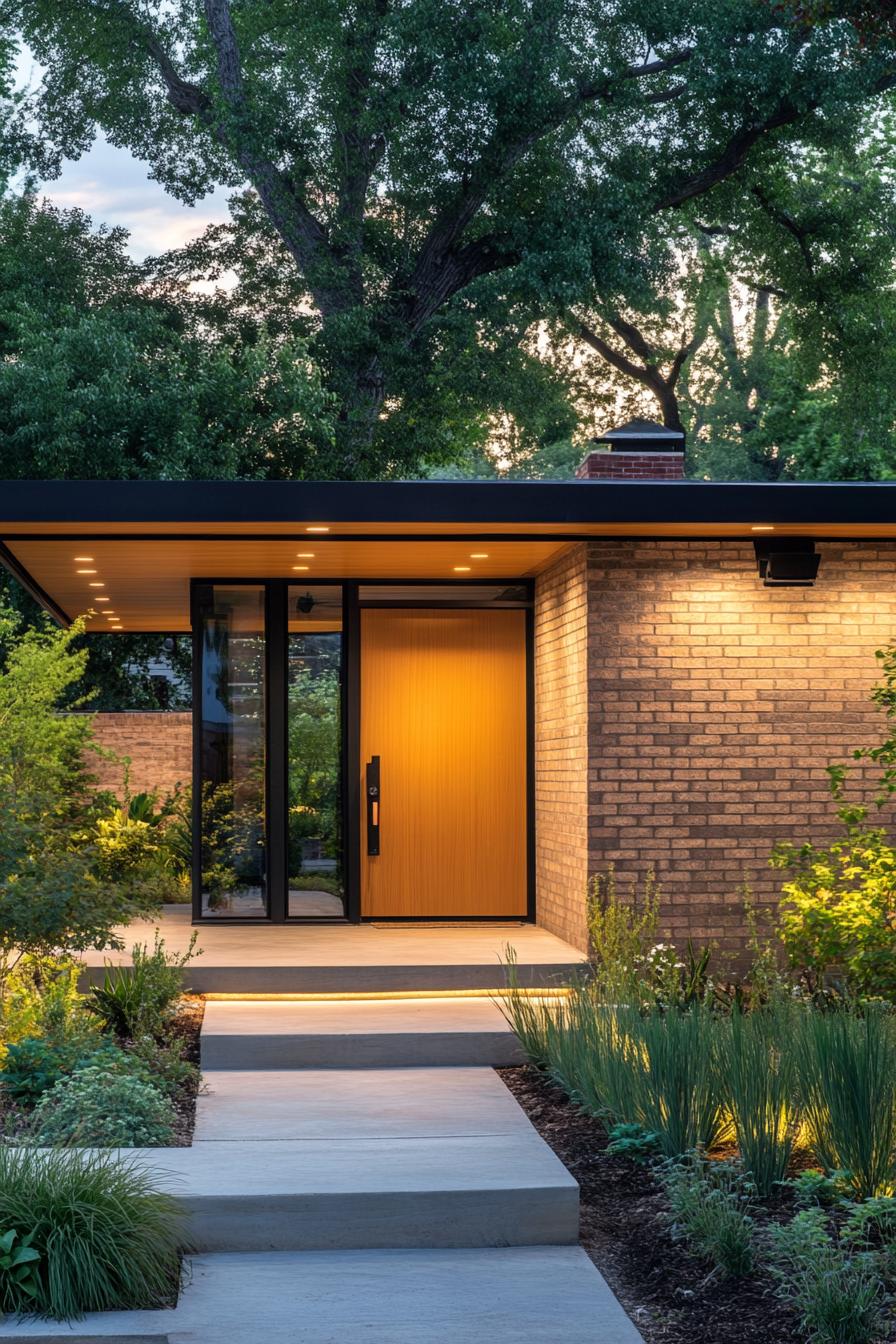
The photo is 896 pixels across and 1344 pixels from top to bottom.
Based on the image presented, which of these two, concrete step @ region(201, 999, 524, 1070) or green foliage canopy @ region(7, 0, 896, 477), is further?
green foliage canopy @ region(7, 0, 896, 477)

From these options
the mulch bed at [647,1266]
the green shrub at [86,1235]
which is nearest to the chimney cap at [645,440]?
the mulch bed at [647,1266]

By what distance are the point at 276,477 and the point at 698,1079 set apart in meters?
15.2

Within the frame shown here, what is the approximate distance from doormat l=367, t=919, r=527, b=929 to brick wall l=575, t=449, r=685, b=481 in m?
3.42

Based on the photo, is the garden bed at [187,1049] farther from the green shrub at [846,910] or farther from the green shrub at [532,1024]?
the green shrub at [846,910]

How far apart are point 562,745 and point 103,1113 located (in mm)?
4998

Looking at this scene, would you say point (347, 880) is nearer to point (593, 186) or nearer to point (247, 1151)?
point (247, 1151)

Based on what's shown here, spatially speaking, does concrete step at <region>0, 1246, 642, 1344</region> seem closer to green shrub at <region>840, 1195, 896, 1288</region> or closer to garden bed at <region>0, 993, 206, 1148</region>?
green shrub at <region>840, 1195, 896, 1288</region>

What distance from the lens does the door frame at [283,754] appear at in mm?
11109

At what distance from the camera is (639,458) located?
11180 millimetres

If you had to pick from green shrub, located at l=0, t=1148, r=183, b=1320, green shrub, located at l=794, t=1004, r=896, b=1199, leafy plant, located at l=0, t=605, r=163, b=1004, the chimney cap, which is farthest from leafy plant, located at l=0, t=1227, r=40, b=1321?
the chimney cap

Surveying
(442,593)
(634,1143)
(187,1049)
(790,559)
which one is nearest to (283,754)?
(442,593)

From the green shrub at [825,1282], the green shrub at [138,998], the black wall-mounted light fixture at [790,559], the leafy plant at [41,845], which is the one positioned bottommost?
the green shrub at [825,1282]

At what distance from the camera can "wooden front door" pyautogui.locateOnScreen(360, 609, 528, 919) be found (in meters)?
11.6

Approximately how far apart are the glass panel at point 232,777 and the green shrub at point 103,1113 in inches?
182
